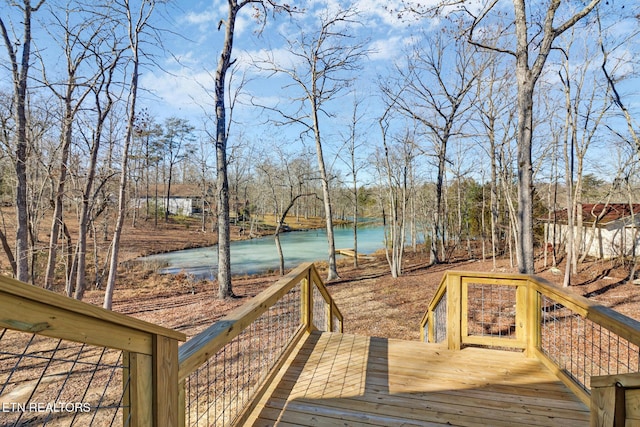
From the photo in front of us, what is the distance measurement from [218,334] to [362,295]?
944cm

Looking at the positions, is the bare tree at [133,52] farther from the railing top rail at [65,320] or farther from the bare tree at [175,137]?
the bare tree at [175,137]

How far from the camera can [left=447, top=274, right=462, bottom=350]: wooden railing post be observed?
3447mm

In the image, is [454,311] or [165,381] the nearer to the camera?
[165,381]

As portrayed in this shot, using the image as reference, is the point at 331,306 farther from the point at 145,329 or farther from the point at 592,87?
the point at 592,87

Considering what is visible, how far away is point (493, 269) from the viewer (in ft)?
39.0

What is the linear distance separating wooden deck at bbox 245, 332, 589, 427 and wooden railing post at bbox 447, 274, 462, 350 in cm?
12

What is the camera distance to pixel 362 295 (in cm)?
1073

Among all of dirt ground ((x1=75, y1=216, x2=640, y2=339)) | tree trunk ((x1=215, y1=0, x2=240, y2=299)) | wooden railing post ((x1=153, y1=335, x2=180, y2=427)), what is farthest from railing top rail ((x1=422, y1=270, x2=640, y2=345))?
tree trunk ((x1=215, y1=0, x2=240, y2=299))

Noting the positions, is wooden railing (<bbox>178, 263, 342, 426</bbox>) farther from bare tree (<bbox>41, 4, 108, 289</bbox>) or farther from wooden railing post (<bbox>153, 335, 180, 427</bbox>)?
bare tree (<bbox>41, 4, 108, 289</bbox>)

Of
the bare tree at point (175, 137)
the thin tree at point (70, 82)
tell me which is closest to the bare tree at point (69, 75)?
the thin tree at point (70, 82)

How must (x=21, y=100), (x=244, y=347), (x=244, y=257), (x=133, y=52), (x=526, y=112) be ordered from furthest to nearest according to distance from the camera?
(x=244, y=257) < (x=133, y=52) < (x=21, y=100) < (x=244, y=347) < (x=526, y=112)

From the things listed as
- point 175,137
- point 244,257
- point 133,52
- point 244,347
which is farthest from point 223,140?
point 175,137

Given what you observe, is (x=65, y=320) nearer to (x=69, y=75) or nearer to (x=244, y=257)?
(x=69, y=75)

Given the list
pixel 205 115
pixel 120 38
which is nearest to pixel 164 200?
pixel 205 115
